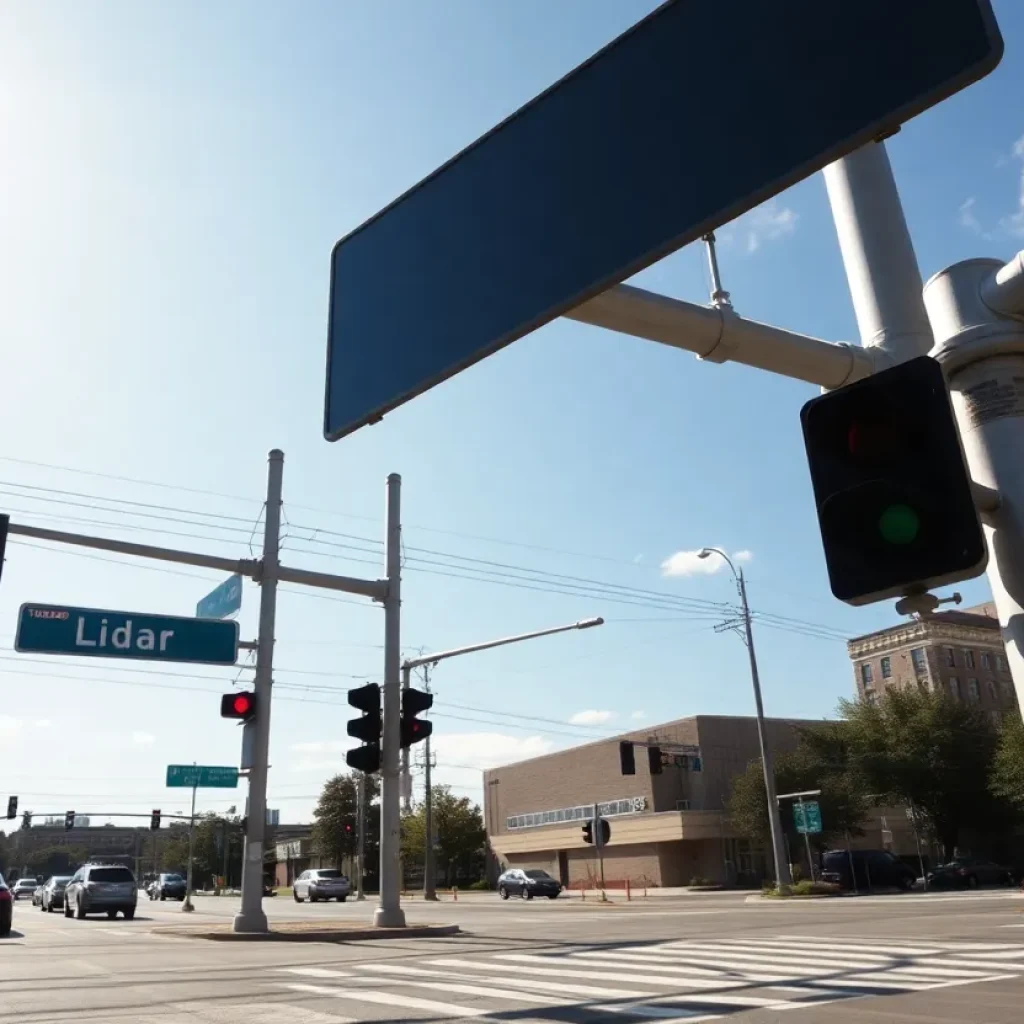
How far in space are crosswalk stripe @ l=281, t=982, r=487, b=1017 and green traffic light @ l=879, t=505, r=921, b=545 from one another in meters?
7.78

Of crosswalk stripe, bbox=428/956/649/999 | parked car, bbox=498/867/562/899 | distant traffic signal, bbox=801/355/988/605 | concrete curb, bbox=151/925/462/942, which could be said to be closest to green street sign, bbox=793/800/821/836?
parked car, bbox=498/867/562/899

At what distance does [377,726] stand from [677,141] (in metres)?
15.4

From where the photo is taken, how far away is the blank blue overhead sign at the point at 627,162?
2041 mm

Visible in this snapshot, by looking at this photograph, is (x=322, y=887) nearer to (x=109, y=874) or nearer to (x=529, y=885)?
(x=529, y=885)

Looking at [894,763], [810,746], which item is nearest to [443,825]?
[810,746]

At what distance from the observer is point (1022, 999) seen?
871 cm

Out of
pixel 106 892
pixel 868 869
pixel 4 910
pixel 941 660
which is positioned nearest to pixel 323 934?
pixel 4 910

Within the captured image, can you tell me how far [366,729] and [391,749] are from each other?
10.0 feet

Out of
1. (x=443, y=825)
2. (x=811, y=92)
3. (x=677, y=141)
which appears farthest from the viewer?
(x=443, y=825)

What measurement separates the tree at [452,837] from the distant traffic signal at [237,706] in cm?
5527

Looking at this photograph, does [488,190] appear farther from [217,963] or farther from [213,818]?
[213,818]

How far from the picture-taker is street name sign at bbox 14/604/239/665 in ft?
49.8

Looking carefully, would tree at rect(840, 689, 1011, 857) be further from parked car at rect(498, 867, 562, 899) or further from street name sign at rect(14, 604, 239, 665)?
street name sign at rect(14, 604, 239, 665)

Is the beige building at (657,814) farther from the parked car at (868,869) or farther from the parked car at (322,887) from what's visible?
the parked car at (322,887)
